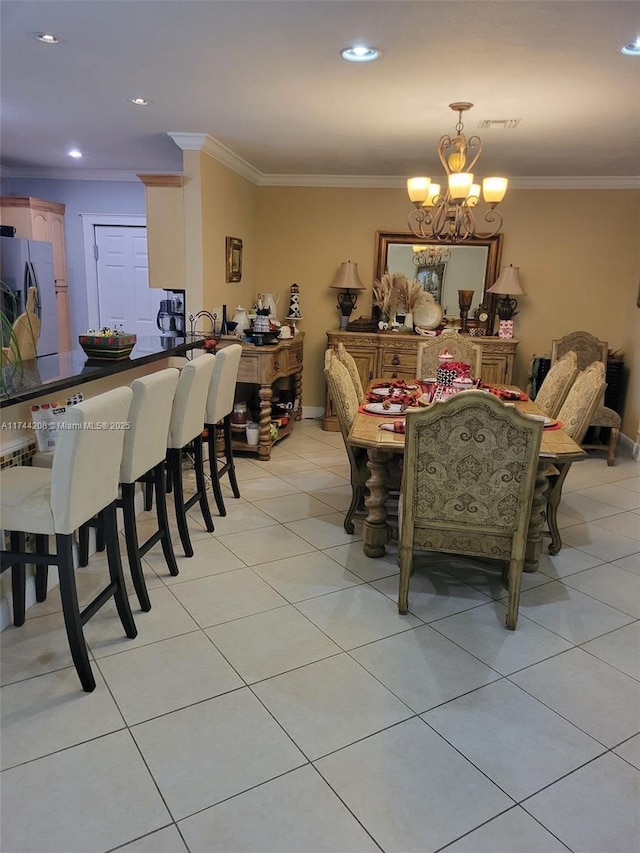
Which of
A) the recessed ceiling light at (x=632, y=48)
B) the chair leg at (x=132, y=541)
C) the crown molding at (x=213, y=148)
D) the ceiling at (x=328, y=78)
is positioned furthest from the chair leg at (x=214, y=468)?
the recessed ceiling light at (x=632, y=48)

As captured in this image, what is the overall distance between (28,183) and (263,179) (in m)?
2.73

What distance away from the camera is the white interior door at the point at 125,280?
6.51m

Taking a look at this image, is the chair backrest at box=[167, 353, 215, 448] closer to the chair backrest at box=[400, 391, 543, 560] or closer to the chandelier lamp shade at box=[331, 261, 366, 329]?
the chair backrest at box=[400, 391, 543, 560]

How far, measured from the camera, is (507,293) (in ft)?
17.9

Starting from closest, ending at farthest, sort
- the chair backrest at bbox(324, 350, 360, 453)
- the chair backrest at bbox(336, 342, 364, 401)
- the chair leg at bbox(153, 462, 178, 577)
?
the chair leg at bbox(153, 462, 178, 577), the chair backrest at bbox(324, 350, 360, 453), the chair backrest at bbox(336, 342, 364, 401)

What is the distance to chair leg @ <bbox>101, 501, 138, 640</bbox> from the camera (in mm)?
2205

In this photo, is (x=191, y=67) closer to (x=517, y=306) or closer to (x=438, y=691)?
(x=438, y=691)

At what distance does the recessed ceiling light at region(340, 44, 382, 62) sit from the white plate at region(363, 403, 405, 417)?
1.69m

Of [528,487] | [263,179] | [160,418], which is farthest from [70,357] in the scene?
[263,179]

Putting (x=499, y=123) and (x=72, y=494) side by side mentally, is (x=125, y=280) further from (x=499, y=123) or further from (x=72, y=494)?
(x=72, y=494)

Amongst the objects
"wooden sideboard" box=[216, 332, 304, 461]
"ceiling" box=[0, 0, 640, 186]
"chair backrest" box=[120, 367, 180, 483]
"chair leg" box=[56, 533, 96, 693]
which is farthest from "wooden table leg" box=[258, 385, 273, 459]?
"chair leg" box=[56, 533, 96, 693]

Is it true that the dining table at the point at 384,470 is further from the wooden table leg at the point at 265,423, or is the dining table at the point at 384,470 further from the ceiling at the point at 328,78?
the ceiling at the point at 328,78

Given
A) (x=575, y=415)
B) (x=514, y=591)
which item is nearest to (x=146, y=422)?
(x=514, y=591)

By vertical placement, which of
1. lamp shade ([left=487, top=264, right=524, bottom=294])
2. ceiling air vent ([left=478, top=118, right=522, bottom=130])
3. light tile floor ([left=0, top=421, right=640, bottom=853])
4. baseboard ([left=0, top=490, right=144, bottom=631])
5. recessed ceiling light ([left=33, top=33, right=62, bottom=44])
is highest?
ceiling air vent ([left=478, top=118, right=522, bottom=130])
